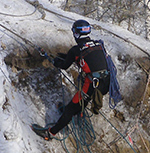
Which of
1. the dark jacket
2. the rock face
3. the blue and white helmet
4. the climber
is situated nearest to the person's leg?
the climber

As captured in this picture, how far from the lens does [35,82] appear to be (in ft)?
11.8

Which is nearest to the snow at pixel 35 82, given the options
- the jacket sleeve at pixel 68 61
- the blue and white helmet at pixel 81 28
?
the jacket sleeve at pixel 68 61

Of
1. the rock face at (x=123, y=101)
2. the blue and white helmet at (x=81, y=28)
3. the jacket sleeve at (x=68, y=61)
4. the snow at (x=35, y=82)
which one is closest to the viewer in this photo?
the snow at (x=35, y=82)

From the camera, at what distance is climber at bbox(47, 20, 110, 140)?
9.28 ft

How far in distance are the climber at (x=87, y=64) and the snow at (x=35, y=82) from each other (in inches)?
20.4

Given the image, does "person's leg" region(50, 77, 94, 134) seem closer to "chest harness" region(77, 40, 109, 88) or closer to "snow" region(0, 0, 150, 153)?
"chest harness" region(77, 40, 109, 88)

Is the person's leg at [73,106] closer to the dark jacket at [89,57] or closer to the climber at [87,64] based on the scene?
the climber at [87,64]

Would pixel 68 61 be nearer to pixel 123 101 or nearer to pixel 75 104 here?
→ pixel 75 104

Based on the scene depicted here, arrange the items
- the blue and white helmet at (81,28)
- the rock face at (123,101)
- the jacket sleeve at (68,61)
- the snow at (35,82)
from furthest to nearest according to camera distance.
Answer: the rock face at (123,101) → the jacket sleeve at (68,61) → the blue and white helmet at (81,28) → the snow at (35,82)

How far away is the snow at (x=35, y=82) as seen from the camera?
2529 mm

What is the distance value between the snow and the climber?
0.52 metres

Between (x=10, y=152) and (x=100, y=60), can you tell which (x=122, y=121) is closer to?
(x=100, y=60)

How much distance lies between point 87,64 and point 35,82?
46.9 inches

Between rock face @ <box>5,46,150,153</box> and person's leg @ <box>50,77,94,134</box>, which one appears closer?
person's leg @ <box>50,77,94,134</box>
